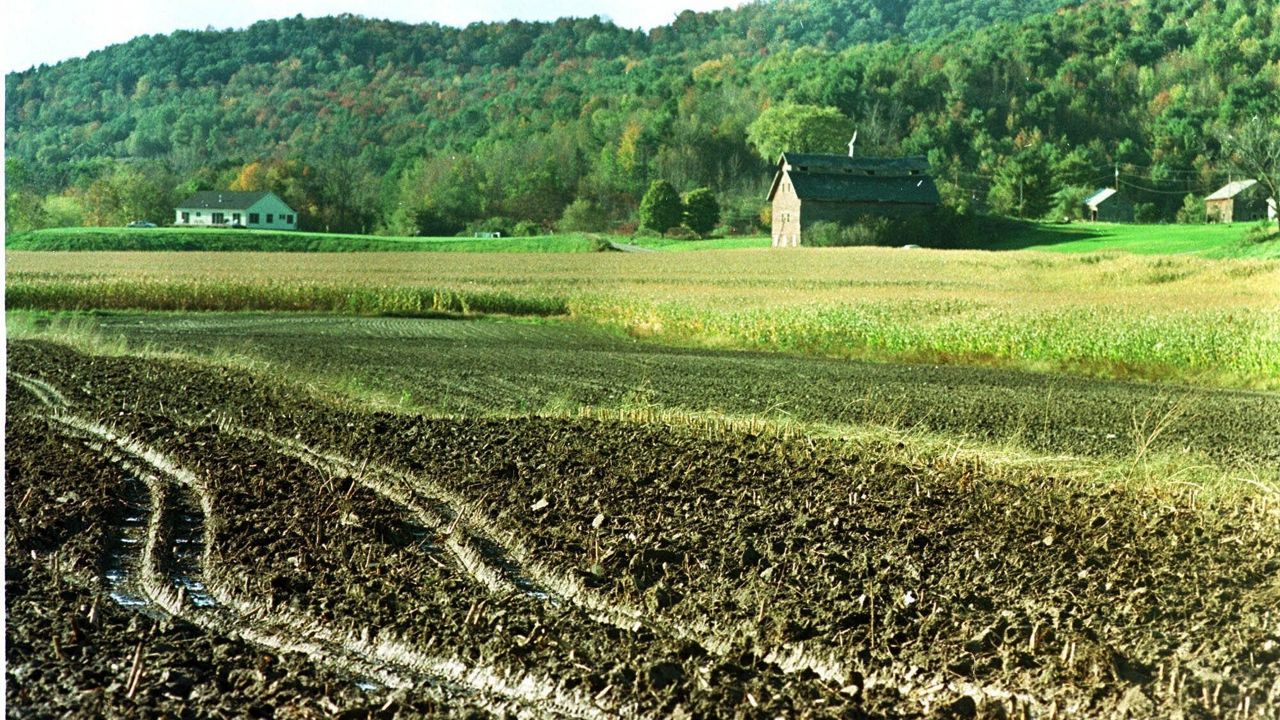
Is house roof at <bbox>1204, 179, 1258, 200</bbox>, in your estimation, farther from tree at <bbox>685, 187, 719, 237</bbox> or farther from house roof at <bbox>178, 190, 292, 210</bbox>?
house roof at <bbox>178, 190, 292, 210</bbox>

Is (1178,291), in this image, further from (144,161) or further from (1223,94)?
(144,161)

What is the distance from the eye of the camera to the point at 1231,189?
6535 mm

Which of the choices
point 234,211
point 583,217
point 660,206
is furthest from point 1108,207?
point 234,211

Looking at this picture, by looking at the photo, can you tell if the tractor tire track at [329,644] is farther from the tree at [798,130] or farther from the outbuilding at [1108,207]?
the outbuilding at [1108,207]

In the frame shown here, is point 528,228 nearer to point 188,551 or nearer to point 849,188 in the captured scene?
point 849,188

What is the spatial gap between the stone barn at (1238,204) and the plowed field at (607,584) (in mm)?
2034

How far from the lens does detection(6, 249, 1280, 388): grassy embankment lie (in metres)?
7.21

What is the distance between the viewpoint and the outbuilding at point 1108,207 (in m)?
6.88

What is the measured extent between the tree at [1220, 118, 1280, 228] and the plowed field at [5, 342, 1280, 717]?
2.04 m

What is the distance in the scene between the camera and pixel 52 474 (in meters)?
5.57

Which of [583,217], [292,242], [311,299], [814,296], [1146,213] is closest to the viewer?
[1146,213]

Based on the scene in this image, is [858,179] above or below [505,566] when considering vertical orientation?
above

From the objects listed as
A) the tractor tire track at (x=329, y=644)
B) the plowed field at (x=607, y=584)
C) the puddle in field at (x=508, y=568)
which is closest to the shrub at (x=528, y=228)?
the plowed field at (x=607, y=584)

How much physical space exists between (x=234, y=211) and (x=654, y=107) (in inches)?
88.6
